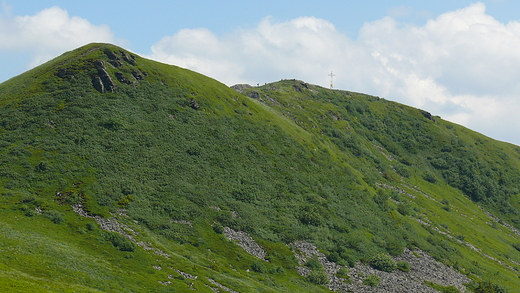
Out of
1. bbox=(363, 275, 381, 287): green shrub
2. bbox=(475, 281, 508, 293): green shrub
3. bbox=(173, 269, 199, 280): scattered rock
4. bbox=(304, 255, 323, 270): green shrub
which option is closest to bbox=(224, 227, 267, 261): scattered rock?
bbox=(304, 255, 323, 270): green shrub

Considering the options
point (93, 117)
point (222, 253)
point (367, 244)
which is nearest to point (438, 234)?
point (367, 244)

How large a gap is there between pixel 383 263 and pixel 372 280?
8.05 metres

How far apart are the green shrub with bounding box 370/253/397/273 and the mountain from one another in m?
0.23

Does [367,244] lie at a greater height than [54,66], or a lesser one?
lesser

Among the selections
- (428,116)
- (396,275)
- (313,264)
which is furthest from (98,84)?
(428,116)

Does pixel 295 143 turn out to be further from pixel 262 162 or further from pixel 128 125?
pixel 128 125

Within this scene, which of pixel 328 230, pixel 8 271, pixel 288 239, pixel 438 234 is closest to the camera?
pixel 8 271

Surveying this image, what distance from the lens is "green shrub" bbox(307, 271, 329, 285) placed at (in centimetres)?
6456

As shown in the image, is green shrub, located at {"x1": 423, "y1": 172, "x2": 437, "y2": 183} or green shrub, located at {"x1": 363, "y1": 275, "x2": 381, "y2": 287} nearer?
green shrub, located at {"x1": 363, "y1": 275, "x2": 381, "y2": 287}

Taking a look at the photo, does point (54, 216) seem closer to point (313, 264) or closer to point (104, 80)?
point (313, 264)

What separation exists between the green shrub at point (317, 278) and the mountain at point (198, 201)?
0.75 ft

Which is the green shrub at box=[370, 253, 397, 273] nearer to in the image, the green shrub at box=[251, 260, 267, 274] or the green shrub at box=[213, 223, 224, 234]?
the green shrub at box=[251, 260, 267, 274]

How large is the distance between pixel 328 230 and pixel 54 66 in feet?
238

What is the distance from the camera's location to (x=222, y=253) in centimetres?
6444
